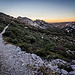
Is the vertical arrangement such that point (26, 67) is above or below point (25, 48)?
below

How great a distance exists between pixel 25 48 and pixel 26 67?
2.82 m

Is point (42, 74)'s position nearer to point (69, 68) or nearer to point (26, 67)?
point (26, 67)

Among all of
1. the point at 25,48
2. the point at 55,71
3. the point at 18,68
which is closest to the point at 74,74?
the point at 55,71

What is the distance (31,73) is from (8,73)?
1492 millimetres

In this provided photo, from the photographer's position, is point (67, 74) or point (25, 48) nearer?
point (67, 74)

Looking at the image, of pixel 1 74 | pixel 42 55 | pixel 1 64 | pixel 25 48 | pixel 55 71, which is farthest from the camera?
pixel 25 48

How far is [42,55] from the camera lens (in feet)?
19.8

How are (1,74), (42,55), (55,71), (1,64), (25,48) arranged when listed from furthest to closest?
(25,48) → (42,55) → (1,64) → (55,71) → (1,74)

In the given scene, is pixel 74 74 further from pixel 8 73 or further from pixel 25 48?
pixel 25 48

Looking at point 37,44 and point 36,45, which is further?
point 37,44

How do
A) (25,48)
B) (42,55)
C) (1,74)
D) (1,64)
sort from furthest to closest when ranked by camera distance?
(25,48) → (42,55) → (1,64) → (1,74)

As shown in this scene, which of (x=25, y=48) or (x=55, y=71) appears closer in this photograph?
(x=55, y=71)

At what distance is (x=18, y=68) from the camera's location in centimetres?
393

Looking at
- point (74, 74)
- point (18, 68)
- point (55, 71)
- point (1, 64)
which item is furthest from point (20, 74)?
point (74, 74)
